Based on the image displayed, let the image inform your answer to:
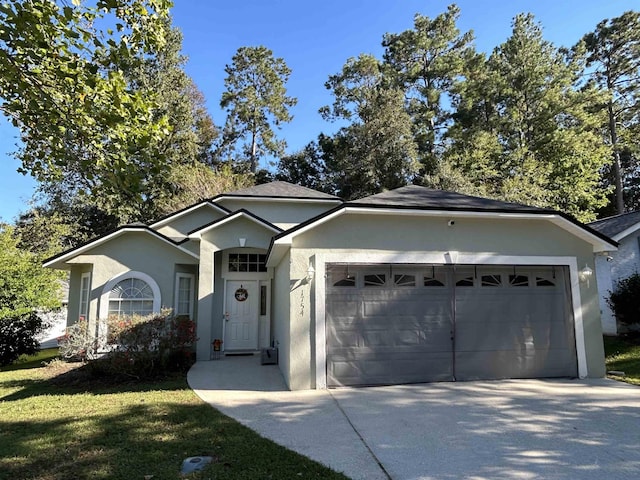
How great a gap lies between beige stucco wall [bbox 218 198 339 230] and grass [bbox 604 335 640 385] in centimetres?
1057

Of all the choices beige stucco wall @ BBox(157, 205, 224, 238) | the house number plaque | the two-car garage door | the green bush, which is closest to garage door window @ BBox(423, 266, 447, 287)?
the two-car garage door

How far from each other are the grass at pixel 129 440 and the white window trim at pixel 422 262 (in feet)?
8.13

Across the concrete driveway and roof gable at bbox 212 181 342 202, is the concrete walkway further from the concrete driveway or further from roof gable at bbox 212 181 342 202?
roof gable at bbox 212 181 342 202

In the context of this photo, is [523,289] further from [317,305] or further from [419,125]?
[419,125]

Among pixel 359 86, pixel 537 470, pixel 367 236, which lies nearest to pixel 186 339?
pixel 367 236

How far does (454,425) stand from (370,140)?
956 inches

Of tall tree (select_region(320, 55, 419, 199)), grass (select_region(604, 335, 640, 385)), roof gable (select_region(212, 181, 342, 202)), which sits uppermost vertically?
tall tree (select_region(320, 55, 419, 199))

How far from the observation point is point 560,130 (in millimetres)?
28672

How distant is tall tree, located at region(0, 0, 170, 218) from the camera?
6.04 meters

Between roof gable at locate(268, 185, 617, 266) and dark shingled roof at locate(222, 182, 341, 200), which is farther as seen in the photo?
dark shingled roof at locate(222, 182, 341, 200)

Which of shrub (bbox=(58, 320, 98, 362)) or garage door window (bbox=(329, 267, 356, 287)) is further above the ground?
garage door window (bbox=(329, 267, 356, 287))

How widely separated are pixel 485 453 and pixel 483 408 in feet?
6.44

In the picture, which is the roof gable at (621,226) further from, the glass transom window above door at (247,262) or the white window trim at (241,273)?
the glass transom window above door at (247,262)

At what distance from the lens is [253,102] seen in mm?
36938
